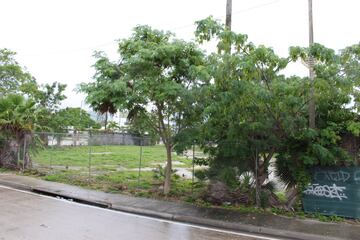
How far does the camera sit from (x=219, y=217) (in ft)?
29.2

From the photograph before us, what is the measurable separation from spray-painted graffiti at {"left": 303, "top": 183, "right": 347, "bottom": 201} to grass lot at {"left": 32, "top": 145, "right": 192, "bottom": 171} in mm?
5422

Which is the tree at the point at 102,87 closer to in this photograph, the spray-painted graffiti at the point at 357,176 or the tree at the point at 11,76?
the spray-painted graffiti at the point at 357,176

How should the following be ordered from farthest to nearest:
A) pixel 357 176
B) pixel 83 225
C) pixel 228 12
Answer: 1. pixel 228 12
2. pixel 357 176
3. pixel 83 225

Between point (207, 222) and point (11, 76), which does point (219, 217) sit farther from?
point (11, 76)

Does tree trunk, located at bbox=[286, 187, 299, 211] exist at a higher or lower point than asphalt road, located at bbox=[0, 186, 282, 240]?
higher

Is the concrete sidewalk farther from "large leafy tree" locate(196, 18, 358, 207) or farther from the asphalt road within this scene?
"large leafy tree" locate(196, 18, 358, 207)

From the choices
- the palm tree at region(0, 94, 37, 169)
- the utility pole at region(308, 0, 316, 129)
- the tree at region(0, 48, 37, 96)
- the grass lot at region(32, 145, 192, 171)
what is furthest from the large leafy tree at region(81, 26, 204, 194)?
the tree at region(0, 48, 37, 96)

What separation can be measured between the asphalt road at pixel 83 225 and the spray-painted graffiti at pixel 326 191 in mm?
2597

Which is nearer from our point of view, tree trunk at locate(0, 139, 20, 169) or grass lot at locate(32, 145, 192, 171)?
tree trunk at locate(0, 139, 20, 169)

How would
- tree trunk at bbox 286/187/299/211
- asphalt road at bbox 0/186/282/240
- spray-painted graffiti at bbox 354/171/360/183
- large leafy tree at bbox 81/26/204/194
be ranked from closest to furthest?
asphalt road at bbox 0/186/282/240
spray-painted graffiti at bbox 354/171/360/183
tree trunk at bbox 286/187/299/211
large leafy tree at bbox 81/26/204/194

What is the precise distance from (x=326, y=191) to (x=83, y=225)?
611 cm

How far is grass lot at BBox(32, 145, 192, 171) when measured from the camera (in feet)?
64.7

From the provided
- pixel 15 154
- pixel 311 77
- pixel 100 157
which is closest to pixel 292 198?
pixel 311 77

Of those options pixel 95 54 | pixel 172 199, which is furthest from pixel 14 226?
pixel 95 54
